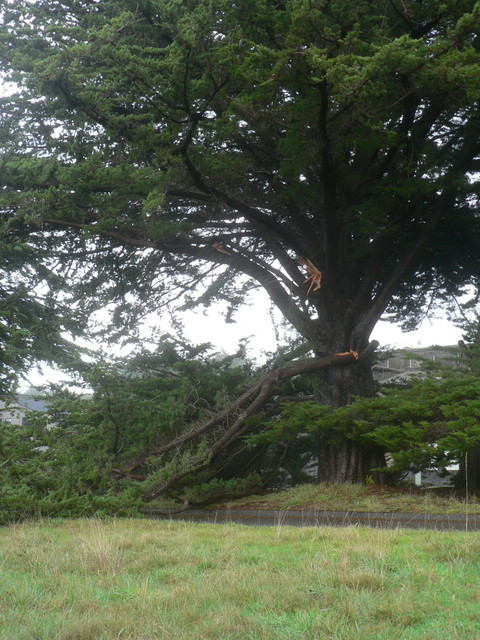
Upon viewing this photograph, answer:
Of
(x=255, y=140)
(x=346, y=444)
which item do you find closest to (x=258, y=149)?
(x=255, y=140)

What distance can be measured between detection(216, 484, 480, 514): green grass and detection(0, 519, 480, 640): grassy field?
3.36 m

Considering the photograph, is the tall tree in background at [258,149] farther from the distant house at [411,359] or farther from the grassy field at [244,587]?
the grassy field at [244,587]

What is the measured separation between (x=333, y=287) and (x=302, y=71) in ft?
15.0

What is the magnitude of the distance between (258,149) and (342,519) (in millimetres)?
6775

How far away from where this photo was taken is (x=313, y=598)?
3.73m

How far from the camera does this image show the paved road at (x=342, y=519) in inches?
293

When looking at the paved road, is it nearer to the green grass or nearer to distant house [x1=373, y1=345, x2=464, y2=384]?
the green grass

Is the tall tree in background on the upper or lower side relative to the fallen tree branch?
upper

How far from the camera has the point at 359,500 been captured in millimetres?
10281

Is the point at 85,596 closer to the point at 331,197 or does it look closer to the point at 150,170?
the point at 150,170

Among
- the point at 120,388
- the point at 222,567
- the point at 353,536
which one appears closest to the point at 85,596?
the point at 222,567

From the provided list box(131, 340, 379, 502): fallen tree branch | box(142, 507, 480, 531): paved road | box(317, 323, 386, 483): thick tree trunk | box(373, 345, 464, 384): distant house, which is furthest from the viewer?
box(317, 323, 386, 483): thick tree trunk

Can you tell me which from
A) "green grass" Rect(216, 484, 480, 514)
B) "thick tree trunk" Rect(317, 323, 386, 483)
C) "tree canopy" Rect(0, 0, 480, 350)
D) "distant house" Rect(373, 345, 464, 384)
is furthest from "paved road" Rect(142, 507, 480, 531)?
"tree canopy" Rect(0, 0, 480, 350)

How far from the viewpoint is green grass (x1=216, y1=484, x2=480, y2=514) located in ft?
30.6
